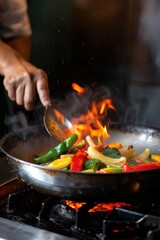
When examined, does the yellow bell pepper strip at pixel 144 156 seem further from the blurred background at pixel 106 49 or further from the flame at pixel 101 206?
the blurred background at pixel 106 49

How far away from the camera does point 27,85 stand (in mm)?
1580

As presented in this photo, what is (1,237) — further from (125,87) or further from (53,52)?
(53,52)

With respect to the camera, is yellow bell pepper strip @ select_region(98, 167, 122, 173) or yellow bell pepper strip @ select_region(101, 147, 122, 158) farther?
yellow bell pepper strip @ select_region(101, 147, 122, 158)

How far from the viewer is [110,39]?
274 cm

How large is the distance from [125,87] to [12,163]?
1.58m

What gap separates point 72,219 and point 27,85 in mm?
550

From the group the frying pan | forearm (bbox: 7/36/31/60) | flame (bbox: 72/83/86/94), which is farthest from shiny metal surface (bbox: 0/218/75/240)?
forearm (bbox: 7/36/31/60)

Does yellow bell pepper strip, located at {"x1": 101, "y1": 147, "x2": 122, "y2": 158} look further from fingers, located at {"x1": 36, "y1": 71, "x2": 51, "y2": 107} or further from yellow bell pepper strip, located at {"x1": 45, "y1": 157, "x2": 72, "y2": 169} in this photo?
fingers, located at {"x1": 36, "y1": 71, "x2": 51, "y2": 107}

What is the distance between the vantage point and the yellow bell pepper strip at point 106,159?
56.2 inches

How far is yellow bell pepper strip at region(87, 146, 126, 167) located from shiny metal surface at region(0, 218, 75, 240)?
1.15 ft

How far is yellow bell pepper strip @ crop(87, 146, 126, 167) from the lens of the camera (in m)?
1.43

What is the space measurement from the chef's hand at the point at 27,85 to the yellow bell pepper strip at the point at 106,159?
0.84 feet

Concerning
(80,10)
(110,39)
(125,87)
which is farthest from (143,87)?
(80,10)

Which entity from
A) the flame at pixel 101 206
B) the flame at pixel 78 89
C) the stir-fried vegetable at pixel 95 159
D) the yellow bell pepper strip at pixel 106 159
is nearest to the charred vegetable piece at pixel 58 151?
the stir-fried vegetable at pixel 95 159
